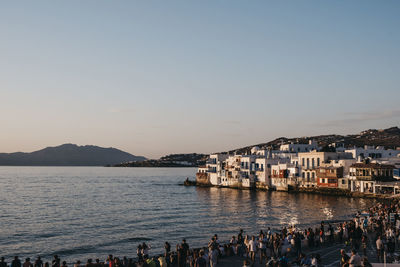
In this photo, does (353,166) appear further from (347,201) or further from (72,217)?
(72,217)

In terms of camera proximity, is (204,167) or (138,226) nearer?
(138,226)

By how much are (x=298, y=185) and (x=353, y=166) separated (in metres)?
17.5

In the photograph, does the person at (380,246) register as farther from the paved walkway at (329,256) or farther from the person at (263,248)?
the person at (263,248)

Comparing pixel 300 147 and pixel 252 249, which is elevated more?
pixel 300 147

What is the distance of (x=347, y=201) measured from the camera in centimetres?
7281

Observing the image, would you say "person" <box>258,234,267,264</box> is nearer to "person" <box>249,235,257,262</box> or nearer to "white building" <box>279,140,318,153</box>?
"person" <box>249,235,257,262</box>

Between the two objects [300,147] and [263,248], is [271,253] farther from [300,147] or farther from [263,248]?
[300,147]

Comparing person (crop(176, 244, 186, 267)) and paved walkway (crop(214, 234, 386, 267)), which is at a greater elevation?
person (crop(176, 244, 186, 267))

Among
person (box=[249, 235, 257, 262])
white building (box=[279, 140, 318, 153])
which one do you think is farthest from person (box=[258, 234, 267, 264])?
white building (box=[279, 140, 318, 153])

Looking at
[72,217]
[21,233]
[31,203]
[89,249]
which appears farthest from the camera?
[31,203]

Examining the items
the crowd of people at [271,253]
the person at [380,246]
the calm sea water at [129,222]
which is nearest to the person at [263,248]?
the crowd of people at [271,253]

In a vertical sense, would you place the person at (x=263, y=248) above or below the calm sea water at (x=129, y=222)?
above

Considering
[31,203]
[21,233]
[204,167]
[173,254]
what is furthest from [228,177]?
[173,254]

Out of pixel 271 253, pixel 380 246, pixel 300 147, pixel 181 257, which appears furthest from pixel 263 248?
pixel 300 147
